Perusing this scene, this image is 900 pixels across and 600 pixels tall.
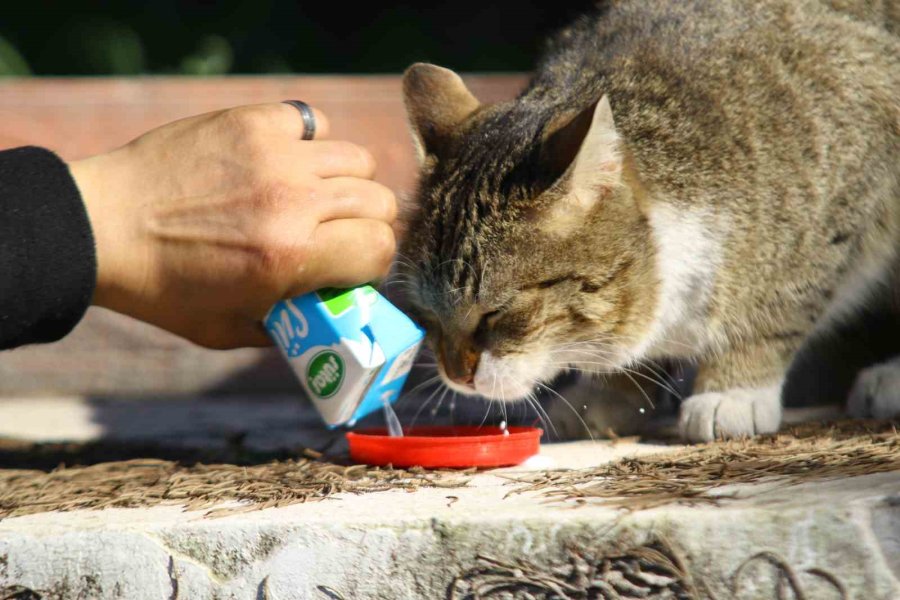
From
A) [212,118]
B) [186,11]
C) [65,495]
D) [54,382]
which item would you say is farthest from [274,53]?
[65,495]

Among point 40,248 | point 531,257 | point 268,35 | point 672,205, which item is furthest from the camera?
point 268,35

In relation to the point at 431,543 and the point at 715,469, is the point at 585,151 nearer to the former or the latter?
the point at 715,469

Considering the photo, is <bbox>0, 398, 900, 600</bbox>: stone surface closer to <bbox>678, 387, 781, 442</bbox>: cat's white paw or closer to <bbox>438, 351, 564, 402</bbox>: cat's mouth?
<bbox>438, 351, 564, 402</bbox>: cat's mouth

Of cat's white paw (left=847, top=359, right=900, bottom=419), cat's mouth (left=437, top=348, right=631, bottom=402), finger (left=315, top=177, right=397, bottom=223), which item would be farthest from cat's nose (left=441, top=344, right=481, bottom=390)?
cat's white paw (left=847, top=359, right=900, bottom=419)

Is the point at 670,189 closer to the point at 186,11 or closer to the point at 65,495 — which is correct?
the point at 65,495

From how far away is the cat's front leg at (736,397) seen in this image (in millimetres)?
1945

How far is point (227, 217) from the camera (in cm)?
166

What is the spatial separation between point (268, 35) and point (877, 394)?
2.48 meters

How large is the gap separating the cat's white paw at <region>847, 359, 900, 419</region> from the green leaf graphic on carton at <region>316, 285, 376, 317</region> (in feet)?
3.65

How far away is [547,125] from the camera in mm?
1854

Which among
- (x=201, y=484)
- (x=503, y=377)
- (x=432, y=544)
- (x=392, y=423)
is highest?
(x=503, y=377)

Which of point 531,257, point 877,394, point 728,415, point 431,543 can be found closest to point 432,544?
point 431,543

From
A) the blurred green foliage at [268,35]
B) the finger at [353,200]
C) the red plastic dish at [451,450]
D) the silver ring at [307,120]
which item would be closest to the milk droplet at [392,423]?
the red plastic dish at [451,450]

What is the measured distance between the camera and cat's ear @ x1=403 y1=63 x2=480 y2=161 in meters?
2.06
